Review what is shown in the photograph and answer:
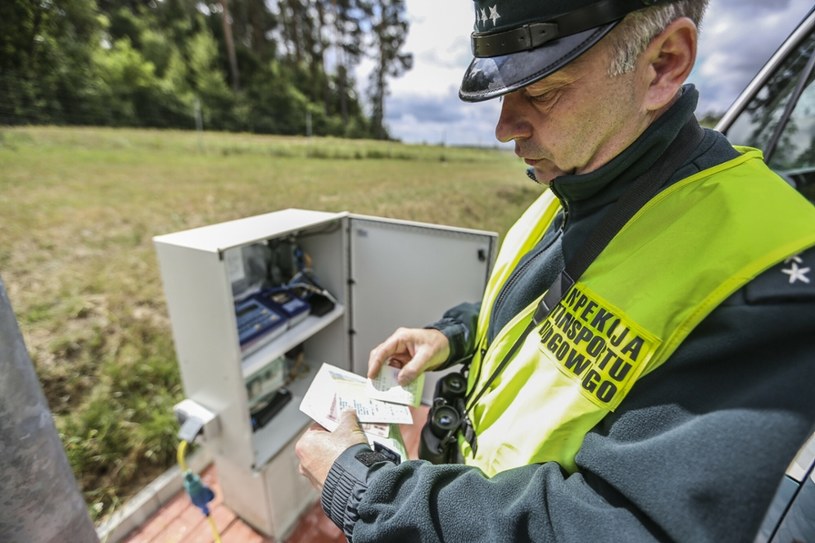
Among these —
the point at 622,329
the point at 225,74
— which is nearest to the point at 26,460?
the point at 622,329

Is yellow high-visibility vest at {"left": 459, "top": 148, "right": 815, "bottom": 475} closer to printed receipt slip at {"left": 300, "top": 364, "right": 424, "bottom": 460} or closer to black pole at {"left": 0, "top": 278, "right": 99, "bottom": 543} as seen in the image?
printed receipt slip at {"left": 300, "top": 364, "right": 424, "bottom": 460}

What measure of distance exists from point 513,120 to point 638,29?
0.88 feet

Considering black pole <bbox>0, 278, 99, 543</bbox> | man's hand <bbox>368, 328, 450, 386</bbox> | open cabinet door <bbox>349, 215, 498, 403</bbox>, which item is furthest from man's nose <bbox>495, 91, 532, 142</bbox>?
black pole <bbox>0, 278, 99, 543</bbox>

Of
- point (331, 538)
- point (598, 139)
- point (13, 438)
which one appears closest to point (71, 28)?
point (13, 438)

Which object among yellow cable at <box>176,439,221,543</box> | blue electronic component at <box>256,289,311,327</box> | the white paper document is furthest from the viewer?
blue electronic component at <box>256,289,311,327</box>

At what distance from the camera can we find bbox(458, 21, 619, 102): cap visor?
2.15 ft

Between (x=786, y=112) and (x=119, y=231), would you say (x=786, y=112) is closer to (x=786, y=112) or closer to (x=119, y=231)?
(x=786, y=112)

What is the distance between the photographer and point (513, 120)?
2.74 ft

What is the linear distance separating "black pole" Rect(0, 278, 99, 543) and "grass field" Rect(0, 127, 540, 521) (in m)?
1.30

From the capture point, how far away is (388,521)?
2.23 feet

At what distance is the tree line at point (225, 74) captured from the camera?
7389mm

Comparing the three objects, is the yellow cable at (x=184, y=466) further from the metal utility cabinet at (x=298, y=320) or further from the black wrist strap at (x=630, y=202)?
the black wrist strap at (x=630, y=202)

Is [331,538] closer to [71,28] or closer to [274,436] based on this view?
[274,436]

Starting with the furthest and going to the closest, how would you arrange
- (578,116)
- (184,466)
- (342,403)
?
(184,466) → (342,403) → (578,116)
